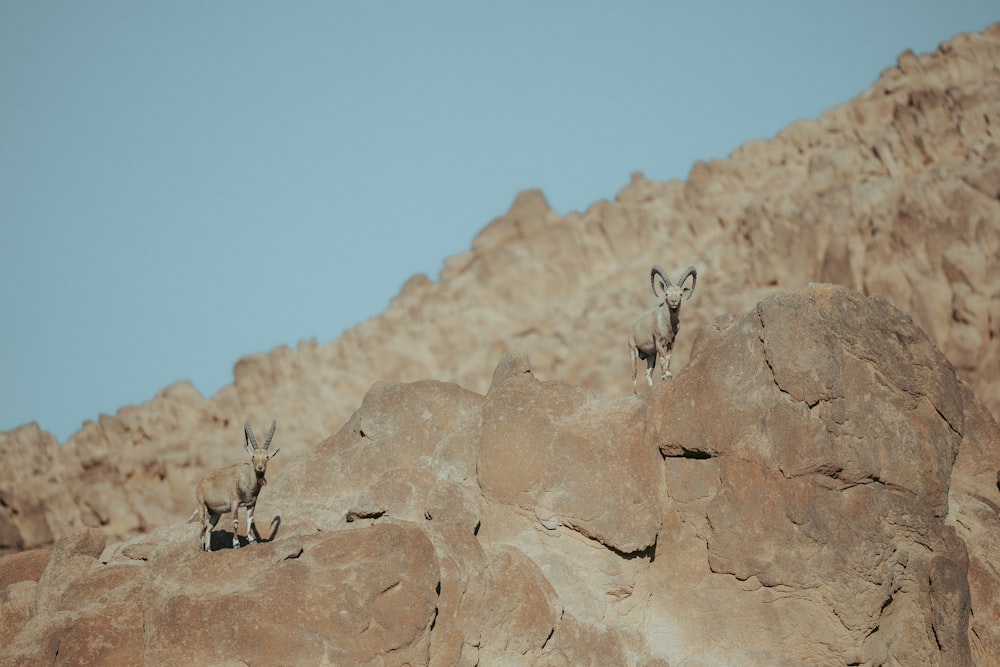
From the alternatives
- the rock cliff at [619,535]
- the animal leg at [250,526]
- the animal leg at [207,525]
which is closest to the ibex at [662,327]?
the rock cliff at [619,535]

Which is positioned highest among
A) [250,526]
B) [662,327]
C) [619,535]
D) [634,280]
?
[634,280]

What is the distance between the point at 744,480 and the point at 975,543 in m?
4.25

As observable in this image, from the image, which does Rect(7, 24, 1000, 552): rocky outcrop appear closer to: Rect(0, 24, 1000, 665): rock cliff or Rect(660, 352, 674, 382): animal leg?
Rect(0, 24, 1000, 665): rock cliff

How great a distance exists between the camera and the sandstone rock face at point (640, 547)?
50.6 ft

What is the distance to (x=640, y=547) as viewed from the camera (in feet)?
57.1

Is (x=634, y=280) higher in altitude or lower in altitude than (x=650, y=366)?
higher

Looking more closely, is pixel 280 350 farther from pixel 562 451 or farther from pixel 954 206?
pixel 562 451

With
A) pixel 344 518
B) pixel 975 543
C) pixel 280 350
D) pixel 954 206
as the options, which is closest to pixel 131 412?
pixel 280 350

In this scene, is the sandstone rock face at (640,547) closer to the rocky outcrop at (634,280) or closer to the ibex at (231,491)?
the ibex at (231,491)

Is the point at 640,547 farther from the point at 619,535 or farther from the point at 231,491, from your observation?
the point at 231,491

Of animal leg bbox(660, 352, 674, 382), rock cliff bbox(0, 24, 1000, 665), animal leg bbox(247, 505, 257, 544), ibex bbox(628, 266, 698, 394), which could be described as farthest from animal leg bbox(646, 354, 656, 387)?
animal leg bbox(247, 505, 257, 544)

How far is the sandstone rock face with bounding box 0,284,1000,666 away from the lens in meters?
15.4

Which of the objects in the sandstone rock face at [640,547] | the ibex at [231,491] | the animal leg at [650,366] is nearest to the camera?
the sandstone rock face at [640,547]

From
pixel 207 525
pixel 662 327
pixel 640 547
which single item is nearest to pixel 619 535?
pixel 640 547
